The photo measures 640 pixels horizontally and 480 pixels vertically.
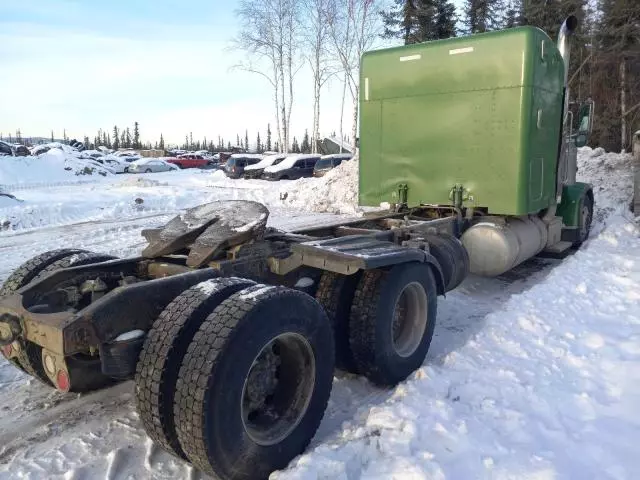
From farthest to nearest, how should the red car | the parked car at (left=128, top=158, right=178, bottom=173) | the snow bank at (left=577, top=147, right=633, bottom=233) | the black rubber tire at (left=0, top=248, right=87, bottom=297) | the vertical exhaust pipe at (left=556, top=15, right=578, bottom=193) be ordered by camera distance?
the red car, the parked car at (left=128, top=158, right=178, bottom=173), the snow bank at (left=577, top=147, right=633, bottom=233), the vertical exhaust pipe at (left=556, top=15, right=578, bottom=193), the black rubber tire at (left=0, top=248, right=87, bottom=297)

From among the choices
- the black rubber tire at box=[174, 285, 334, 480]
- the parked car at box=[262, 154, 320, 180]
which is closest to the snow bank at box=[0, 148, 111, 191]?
the parked car at box=[262, 154, 320, 180]

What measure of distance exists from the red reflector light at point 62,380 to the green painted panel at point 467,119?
564 centimetres

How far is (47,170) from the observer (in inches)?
1167

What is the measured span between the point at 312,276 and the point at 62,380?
2.07 m

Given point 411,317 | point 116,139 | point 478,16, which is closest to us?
point 411,317

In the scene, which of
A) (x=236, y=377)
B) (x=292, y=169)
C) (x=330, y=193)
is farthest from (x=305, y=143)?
(x=236, y=377)

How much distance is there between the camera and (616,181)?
13.5 m

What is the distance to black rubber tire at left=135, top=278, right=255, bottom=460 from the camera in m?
2.76

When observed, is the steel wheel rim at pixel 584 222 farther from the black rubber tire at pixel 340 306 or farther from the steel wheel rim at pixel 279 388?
the steel wheel rim at pixel 279 388

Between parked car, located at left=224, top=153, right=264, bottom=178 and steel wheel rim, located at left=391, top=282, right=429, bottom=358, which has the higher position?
parked car, located at left=224, top=153, right=264, bottom=178

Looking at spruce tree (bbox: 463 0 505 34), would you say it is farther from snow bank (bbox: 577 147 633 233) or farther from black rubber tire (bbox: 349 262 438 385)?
black rubber tire (bbox: 349 262 438 385)

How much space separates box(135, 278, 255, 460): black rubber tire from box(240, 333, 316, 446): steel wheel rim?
0.41 metres

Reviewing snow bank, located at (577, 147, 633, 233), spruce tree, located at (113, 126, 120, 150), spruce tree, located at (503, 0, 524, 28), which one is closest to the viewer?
snow bank, located at (577, 147, 633, 233)

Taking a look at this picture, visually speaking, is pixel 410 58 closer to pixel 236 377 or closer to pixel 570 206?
pixel 570 206
